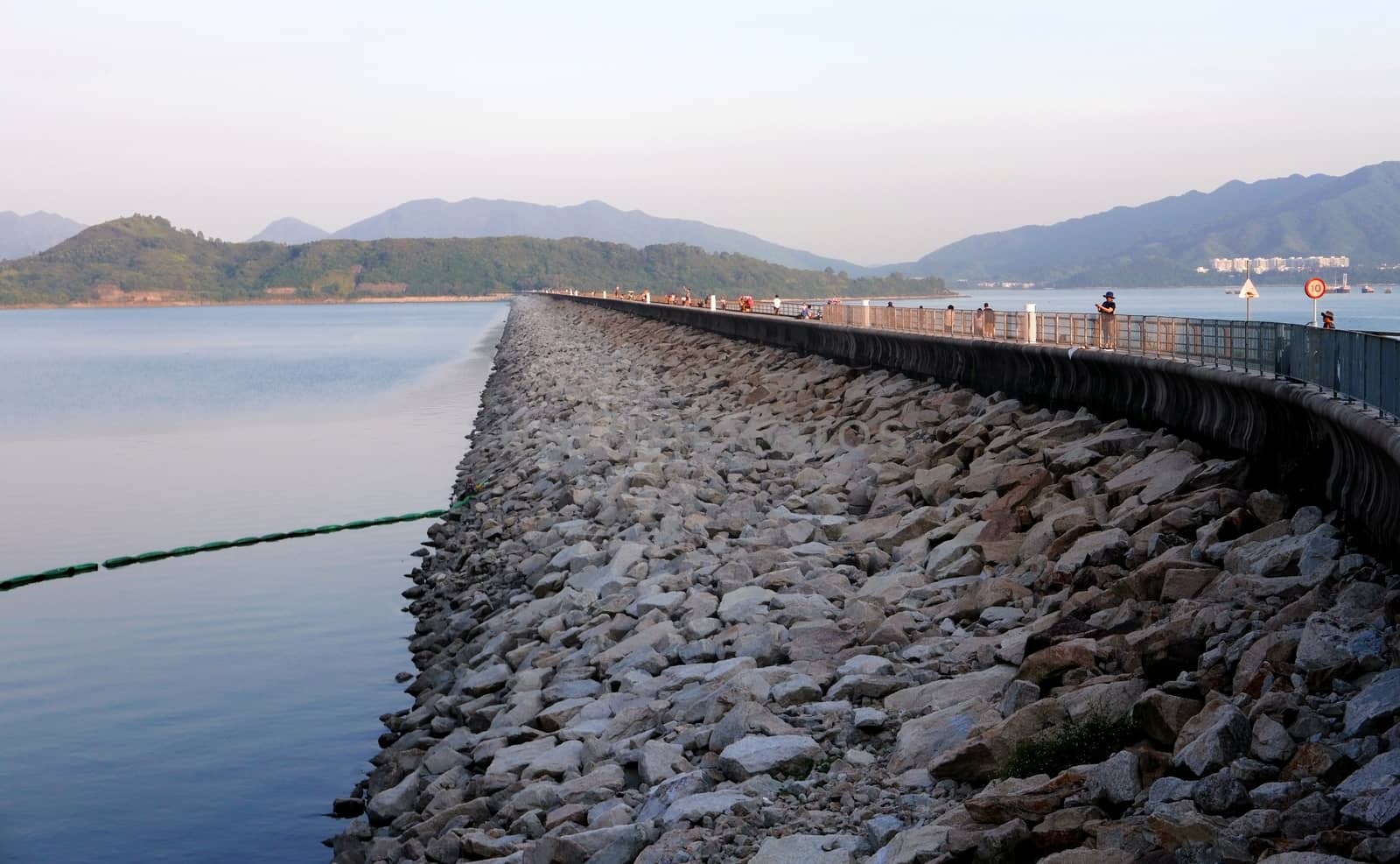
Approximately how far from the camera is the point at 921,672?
8.50 meters

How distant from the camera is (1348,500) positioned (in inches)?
321

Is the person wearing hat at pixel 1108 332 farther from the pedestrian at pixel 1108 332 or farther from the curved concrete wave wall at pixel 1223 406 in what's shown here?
the curved concrete wave wall at pixel 1223 406

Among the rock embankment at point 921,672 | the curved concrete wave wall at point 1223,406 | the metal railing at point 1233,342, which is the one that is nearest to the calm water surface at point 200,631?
the rock embankment at point 921,672

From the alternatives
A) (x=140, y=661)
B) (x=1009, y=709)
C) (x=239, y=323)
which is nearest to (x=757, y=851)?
(x=1009, y=709)

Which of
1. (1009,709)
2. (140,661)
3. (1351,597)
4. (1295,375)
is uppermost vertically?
(1295,375)

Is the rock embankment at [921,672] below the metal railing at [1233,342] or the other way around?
below

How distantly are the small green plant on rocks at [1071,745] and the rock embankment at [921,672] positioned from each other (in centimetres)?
2

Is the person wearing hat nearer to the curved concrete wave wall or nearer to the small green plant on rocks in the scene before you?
the curved concrete wave wall

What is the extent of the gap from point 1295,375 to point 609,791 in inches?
244

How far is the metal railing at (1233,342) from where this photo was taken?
28.7ft

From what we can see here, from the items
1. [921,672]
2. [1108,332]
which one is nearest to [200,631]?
[921,672]

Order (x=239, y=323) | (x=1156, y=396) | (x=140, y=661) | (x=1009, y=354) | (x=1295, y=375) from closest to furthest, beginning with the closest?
(x=1295, y=375) < (x=1156, y=396) < (x=140, y=661) < (x=1009, y=354) < (x=239, y=323)

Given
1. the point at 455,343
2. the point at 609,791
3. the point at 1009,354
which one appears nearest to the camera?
the point at 609,791

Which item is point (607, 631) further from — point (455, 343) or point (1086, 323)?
point (455, 343)
